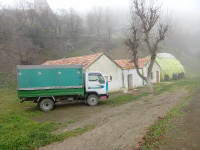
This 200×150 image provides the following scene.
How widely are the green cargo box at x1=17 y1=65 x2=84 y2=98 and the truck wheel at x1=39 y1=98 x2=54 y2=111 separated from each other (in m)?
0.44

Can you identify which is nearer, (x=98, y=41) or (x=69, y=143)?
(x=69, y=143)

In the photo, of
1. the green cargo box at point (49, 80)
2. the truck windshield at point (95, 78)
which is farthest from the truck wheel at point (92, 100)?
the truck windshield at point (95, 78)

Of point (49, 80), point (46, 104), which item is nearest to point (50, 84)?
point (49, 80)

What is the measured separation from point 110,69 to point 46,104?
901cm

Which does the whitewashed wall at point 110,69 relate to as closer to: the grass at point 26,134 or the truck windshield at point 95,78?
the truck windshield at point 95,78

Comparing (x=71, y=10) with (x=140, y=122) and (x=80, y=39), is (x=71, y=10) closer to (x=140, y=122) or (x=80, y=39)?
(x=80, y=39)

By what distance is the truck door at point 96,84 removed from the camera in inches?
458

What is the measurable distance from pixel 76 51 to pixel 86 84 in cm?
3559

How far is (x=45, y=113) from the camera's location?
33.6 ft

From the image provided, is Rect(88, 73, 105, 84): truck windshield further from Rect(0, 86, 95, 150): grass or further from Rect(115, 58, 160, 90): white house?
Rect(115, 58, 160, 90): white house

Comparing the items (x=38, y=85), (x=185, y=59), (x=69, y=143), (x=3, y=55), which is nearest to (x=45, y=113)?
(x=38, y=85)

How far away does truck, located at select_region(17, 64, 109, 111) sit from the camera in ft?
33.4

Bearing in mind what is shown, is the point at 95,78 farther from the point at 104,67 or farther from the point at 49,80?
the point at 104,67

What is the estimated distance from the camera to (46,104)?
10812 millimetres
